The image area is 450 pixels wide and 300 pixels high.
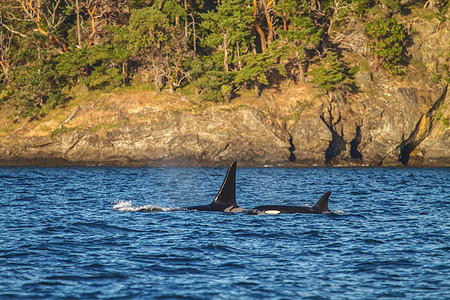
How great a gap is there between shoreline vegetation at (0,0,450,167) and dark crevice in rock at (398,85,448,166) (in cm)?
16

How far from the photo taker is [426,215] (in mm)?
22891

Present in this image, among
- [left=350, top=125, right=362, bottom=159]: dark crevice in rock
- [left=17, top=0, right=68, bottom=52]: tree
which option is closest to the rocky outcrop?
[left=350, top=125, right=362, bottom=159]: dark crevice in rock

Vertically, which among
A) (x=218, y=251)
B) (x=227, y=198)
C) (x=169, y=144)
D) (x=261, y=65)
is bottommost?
(x=218, y=251)

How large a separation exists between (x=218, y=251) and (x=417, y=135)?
2133 inches

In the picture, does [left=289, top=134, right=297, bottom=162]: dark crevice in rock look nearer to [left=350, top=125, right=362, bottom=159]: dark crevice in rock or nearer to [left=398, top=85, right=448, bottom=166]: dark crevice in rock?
[left=350, top=125, right=362, bottom=159]: dark crevice in rock

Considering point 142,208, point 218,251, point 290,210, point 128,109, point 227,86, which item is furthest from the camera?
point 128,109

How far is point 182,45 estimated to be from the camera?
66.1 metres

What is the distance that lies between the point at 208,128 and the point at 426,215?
132 feet

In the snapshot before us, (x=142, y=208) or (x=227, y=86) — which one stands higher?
(x=227, y=86)

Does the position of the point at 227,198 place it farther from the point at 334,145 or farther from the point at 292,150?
the point at 334,145

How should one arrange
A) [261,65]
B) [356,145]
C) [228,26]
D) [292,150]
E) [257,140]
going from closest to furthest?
[257,140]
[292,150]
[261,65]
[356,145]
[228,26]

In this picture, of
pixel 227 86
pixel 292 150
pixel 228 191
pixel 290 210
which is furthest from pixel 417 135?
Result: pixel 228 191

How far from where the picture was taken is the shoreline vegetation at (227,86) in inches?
2434

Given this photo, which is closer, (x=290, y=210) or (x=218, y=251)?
(x=218, y=251)
